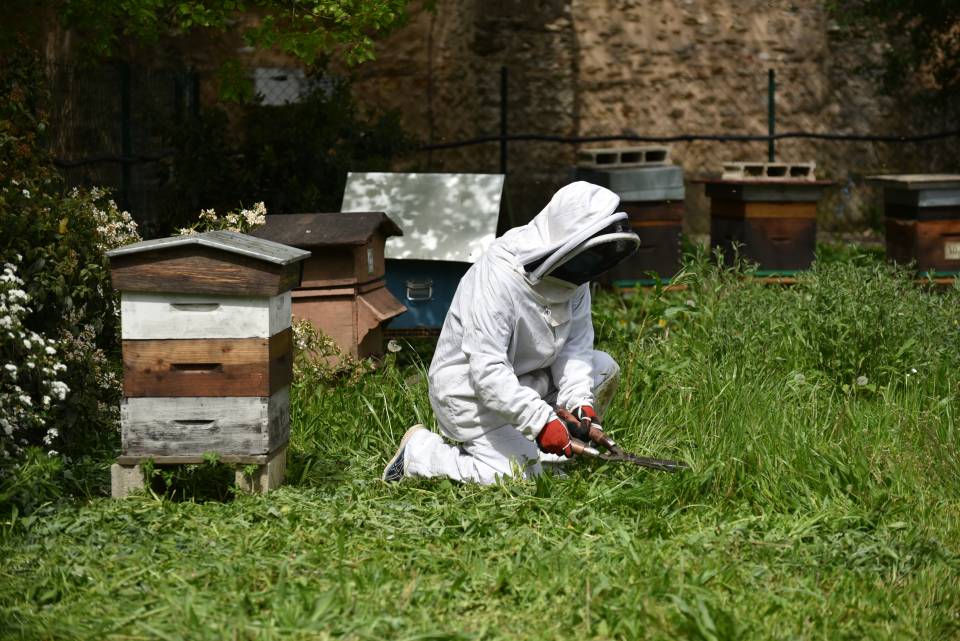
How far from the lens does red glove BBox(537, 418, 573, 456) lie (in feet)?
12.7

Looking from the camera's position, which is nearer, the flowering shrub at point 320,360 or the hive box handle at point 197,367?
the hive box handle at point 197,367

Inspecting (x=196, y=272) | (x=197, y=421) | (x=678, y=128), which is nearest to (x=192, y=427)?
(x=197, y=421)

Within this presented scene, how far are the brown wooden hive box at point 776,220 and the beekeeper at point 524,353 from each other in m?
3.56

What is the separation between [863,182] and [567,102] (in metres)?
3.38

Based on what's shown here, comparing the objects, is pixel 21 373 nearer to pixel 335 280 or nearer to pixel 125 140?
pixel 335 280

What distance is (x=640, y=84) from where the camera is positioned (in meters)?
11.1

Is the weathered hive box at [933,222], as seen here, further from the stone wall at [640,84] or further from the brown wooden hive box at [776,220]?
the stone wall at [640,84]

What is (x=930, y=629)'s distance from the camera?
304cm

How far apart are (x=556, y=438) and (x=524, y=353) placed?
17.6 inches

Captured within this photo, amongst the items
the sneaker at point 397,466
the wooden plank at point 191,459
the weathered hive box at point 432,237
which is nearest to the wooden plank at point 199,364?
the wooden plank at point 191,459

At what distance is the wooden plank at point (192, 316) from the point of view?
3930 millimetres

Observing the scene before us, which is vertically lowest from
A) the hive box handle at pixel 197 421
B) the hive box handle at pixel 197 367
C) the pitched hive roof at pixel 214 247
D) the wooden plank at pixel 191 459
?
the wooden plank at pixel 191 459

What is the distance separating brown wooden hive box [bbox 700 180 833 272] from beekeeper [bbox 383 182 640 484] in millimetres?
3561

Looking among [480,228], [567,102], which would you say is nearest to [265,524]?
[480,228]
